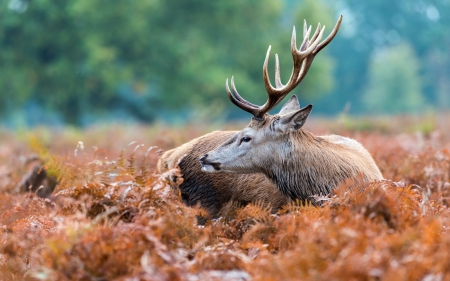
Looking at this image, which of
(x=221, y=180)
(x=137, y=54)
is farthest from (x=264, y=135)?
(x=137, y=54)

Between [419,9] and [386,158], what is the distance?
5958cm

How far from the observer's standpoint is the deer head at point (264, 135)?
515cm

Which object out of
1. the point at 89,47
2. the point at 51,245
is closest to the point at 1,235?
the point at 51,245

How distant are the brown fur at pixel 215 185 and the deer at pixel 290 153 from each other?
5.4 inches

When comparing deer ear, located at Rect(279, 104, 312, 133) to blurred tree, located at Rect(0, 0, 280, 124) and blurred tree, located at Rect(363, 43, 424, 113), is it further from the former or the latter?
blurred tree, located at Rect(363, 43, 424, 113)

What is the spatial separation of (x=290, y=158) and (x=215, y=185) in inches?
31.0

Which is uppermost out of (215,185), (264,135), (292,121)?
(292,121)

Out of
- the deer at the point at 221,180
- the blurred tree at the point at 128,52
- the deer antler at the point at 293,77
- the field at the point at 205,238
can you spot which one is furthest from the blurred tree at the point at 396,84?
the field at the point at 205,238

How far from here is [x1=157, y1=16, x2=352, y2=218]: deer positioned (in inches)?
206

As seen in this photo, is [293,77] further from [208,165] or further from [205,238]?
[205,238]

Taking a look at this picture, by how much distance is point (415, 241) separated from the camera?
3.08 m

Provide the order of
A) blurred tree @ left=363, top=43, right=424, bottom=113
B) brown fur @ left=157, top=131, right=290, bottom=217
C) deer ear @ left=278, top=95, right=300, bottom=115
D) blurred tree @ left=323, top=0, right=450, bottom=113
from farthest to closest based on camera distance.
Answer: blurred tree @ left=323, top=0, right=450, bottom=113 < blurred tree @ left=363, top=43, right=424, bottom=113 < deer ear @ left=278, top=95, right=300, bottom=115 < brown fur @ left=157, top=131, right=290, bottom=217

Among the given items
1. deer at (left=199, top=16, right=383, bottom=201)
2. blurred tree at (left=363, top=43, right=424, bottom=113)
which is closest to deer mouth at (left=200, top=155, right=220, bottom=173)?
deer at (left=199, top=16, right=383, bottom=201)

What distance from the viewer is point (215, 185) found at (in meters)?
5.57
